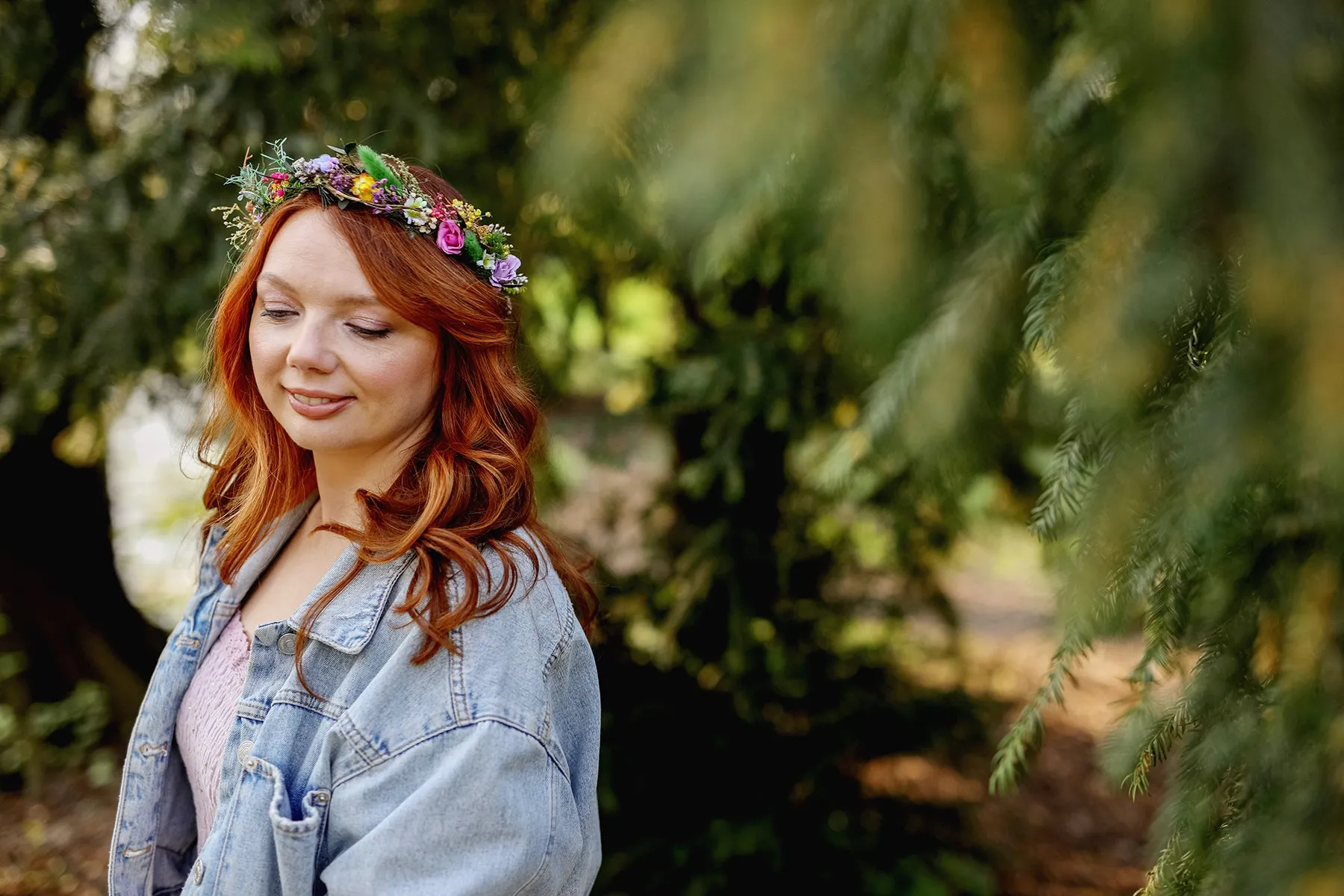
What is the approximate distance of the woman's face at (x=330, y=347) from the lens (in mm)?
1549

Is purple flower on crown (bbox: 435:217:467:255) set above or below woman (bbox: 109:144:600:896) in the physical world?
above

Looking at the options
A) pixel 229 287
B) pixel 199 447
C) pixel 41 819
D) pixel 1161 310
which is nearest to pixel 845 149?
pixel 1161 310

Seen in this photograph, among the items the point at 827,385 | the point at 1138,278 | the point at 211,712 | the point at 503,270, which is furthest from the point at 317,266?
the point at 827,385

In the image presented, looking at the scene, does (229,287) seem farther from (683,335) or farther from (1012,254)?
(683,335)

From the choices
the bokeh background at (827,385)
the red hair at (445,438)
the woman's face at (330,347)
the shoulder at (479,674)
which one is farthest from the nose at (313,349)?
the bokeh background at (827,385)

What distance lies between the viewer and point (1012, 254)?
4.21ft

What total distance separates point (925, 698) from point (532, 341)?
1.85 metres

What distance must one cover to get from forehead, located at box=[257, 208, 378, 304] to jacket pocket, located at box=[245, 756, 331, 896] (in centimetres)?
70

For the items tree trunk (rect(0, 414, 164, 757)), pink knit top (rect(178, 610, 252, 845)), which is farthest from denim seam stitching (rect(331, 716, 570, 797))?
tree trunk (rect(0, 414, 164, 757))

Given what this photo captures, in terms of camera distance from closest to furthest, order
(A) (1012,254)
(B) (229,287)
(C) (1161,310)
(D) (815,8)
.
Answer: (D) (815,8), (C) (1161,310), (A) (1012,254), (B) (229,287)

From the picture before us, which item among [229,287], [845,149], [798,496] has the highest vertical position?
[845,149]

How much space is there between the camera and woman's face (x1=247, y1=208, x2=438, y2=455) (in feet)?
5.08

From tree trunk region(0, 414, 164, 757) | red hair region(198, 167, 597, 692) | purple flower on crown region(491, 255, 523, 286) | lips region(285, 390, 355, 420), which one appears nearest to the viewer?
red hair region(198, 167, 597, 692)

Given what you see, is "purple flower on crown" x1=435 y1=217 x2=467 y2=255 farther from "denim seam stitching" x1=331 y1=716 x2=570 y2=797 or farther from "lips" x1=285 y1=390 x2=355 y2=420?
"denim seam stitching" x1=331 y1=716 x2=570 y2=797
